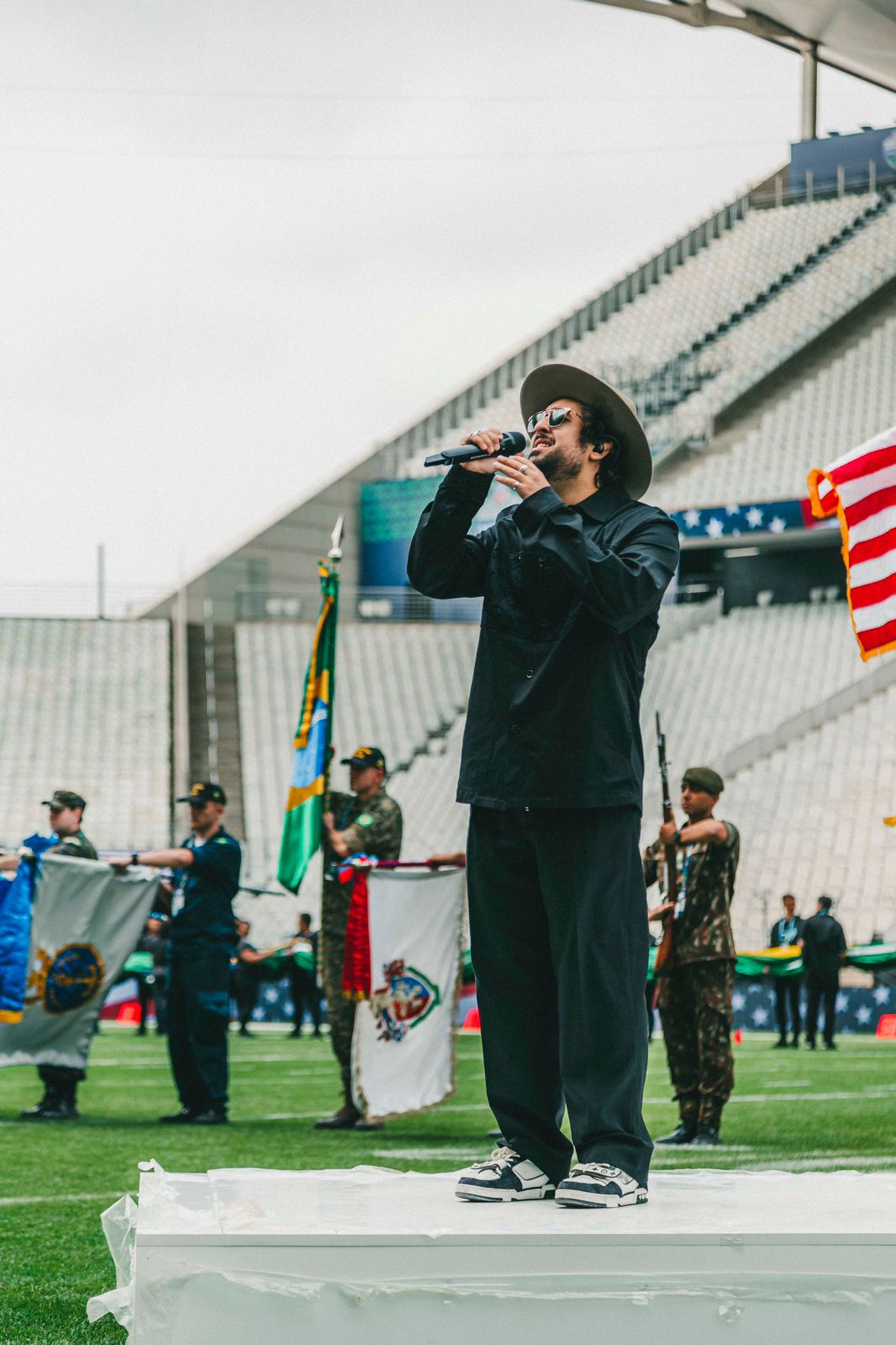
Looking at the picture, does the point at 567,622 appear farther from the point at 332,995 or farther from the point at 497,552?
the point at 332,995

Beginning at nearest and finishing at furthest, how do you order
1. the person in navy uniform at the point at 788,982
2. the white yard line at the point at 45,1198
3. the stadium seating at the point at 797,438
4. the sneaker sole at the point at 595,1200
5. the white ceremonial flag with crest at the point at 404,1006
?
the sneaker sole at the point at 595,1200 → the white yard line at the point at 45,1198 → the white ceremonial flag with crest at the point at 404,1006 → the person in navy uniform at the point at 788,982 → the stadium seating at the point at 797,438

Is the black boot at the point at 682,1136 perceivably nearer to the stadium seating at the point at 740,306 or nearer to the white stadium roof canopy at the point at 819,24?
the white stadium roof canopy at the point at 819,24

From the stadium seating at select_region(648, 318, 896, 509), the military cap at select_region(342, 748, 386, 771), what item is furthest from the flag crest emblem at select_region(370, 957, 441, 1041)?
the stadium seating at select_region(648, 318, 896, 509)

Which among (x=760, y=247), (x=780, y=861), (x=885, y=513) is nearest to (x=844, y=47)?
(x=780, y=861)

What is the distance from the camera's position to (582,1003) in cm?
349

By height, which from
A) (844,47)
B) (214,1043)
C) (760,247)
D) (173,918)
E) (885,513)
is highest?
(760,247)

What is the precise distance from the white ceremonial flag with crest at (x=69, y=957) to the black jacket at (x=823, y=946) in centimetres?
955

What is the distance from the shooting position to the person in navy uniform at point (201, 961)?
9758 mm

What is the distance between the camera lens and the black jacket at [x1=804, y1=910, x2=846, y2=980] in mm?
18172

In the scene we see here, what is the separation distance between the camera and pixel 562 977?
3.52m

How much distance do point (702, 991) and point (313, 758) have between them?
8.29 ft

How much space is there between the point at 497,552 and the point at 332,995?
6.39 meters

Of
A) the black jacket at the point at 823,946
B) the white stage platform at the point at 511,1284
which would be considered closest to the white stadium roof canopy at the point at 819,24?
the black jacket at the point at 823,946

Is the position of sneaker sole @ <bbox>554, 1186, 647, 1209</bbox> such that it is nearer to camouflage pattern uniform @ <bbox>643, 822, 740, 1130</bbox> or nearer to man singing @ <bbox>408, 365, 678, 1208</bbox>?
man singing @ <bbox>408, 365, 678, 1208</bbox>
